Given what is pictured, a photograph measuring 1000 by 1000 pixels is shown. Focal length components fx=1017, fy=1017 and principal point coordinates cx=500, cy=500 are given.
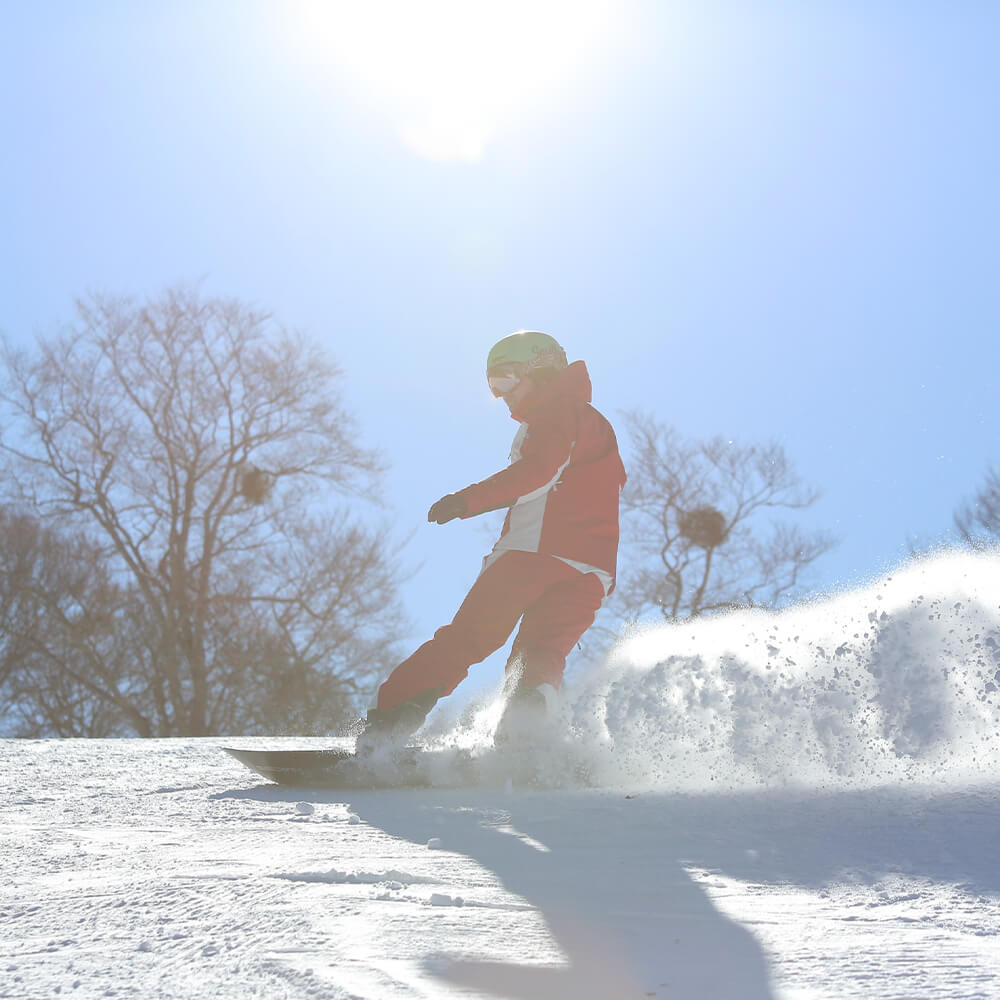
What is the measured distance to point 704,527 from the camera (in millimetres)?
17281

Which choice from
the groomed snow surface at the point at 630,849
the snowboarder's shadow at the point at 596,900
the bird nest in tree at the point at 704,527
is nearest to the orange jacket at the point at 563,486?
the groomed snow surface at the point at 630,849

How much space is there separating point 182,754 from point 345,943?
11.5 feet

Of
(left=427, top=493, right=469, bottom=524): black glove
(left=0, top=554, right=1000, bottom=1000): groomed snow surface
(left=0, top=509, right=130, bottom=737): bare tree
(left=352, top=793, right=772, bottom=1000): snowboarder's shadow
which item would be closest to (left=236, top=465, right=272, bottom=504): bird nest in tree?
(left=0, top=509, right=130, bottom=737): bare tree

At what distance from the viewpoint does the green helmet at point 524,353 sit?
3.68m

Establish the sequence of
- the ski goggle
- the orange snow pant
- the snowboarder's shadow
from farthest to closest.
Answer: the ski goggle < the orange snow pant < the snowboarder's shadow

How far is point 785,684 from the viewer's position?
273 centimetres

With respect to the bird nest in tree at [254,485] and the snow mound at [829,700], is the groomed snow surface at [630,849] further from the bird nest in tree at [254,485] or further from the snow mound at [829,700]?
the bird nest in tree at [254,485]

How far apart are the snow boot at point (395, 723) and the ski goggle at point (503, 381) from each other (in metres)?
1.12

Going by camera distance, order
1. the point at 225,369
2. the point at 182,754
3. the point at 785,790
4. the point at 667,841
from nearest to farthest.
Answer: the point at 667,841, the point at 785,790, the point at 182,754, the point at 225,369

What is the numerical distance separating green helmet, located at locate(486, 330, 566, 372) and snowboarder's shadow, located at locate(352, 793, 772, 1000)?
168cm

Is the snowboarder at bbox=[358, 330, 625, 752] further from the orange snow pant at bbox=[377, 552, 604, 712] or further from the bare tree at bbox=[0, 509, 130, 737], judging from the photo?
the bare tree at bbox=[0, 509, 130, 737]

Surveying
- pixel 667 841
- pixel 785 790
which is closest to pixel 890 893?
pixel 667 841

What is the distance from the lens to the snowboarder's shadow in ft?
3.66

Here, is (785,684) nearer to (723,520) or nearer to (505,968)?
(505,968)
